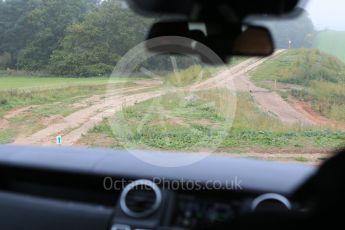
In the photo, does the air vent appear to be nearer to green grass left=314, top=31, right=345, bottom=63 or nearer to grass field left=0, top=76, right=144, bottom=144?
green grass left=314, top=31, right=345, bottom=63

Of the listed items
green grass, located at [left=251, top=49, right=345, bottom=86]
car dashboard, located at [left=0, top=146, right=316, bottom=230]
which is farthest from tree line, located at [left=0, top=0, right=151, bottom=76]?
car dashboard, located at [left=0, top=146, right=316, bottom=230]

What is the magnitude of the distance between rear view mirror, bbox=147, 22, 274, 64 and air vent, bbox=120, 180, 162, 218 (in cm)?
63

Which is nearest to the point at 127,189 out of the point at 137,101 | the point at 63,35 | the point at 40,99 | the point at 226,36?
the point at 226,36

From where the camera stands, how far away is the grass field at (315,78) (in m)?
6.91

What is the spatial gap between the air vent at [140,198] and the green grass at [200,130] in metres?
3.10

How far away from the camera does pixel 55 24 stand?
7.46 metres

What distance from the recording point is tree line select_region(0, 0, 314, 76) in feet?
20.8

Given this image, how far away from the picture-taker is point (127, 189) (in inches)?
88.1

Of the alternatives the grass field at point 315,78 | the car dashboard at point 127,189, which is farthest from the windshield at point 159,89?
the car dashboard at point 127,189

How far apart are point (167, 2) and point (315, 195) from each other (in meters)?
0.89

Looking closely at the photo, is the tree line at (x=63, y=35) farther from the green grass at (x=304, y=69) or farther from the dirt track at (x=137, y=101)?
the green grass at (x=304, y=69)

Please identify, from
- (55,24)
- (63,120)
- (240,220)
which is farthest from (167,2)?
(63,120)

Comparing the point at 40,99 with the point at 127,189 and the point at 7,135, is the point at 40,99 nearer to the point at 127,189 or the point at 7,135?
the point at 7,135

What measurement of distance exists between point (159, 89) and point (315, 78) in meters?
2.13
